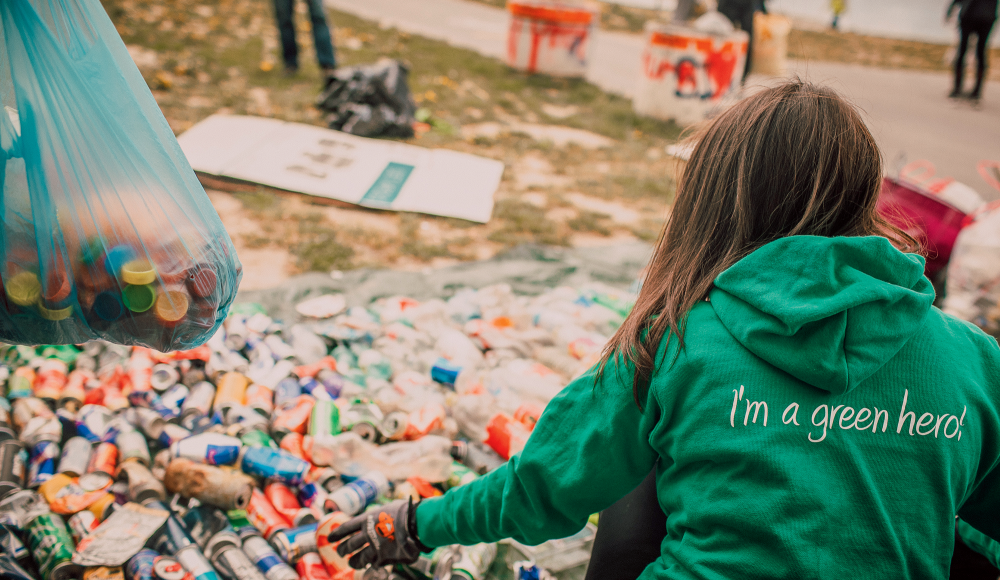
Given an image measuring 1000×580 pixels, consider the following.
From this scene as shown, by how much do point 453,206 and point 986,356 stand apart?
3.43 metres

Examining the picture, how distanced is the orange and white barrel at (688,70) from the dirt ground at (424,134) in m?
0.24

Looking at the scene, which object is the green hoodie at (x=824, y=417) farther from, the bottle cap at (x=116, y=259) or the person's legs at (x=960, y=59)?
the person's legs at (x=960, y=59)

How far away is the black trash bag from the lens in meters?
5.04

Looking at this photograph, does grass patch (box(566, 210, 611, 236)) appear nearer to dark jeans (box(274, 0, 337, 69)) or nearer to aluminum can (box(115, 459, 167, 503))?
aluminum can (box(115, 459, 167, 503))

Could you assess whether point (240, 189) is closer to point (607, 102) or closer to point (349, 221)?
point (349, 221)

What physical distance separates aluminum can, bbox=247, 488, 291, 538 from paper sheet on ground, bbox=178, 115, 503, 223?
2.52 metres

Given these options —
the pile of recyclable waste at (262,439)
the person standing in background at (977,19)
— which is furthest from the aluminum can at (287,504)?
the person standing in background at (977,19)

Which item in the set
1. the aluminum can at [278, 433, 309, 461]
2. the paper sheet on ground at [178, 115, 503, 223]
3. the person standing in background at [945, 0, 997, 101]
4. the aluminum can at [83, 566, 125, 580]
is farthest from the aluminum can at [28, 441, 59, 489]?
the person standing in background at [945, 0, 997, 101]

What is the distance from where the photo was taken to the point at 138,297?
1246 millimetres

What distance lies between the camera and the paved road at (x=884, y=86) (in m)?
6.24

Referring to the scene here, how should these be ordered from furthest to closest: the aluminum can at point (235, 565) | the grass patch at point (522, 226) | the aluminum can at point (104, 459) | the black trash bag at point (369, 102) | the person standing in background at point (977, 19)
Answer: the person standing in background at point (977, 19) < the black trash bag at point (369, 102) < the grass patch at point (522, 226) < the aluminum can at point (104, 459) < the aluminum can at point (235, 565)

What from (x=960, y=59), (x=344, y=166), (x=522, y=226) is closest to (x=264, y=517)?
(x=522, y=226)

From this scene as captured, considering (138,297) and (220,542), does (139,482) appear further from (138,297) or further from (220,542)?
(138,297)

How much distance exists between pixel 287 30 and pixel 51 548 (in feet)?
17.8
